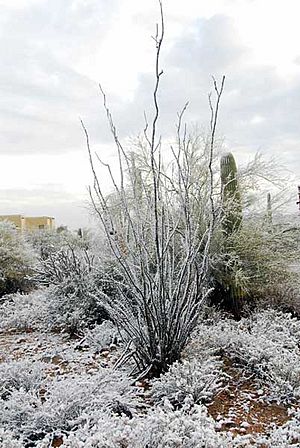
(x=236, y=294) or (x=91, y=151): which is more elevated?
(x=91, y=151)

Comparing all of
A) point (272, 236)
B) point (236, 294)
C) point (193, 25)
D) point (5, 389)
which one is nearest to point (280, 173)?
point (272, 236)

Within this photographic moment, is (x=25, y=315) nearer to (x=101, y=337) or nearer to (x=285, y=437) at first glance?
(x=101, y=337)

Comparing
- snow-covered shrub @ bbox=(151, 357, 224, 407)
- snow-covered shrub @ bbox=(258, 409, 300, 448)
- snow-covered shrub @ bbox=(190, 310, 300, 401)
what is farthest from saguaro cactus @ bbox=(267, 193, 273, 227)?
snow-covered shrub @ bbox=(258, 409, 300, 448)

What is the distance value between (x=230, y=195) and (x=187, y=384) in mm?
4015

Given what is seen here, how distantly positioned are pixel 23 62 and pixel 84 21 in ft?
3.73

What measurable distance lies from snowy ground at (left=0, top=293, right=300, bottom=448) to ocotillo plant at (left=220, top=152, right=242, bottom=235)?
6.87ft

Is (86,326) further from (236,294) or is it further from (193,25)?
(193,25)

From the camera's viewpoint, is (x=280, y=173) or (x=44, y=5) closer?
(x=44, y=5)

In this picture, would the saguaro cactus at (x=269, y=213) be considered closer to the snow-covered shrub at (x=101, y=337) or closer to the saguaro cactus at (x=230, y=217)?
the saguaro cactus at (x=230, y=217)

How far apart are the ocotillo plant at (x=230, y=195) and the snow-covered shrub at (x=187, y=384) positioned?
332cm

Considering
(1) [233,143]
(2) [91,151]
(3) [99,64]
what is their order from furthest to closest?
(1) [233,143]
(3) [99,64]
(2) [91,151]

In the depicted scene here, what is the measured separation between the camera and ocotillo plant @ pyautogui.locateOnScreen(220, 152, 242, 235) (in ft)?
22.5

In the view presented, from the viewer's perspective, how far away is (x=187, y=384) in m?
3.46

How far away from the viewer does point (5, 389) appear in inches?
131
